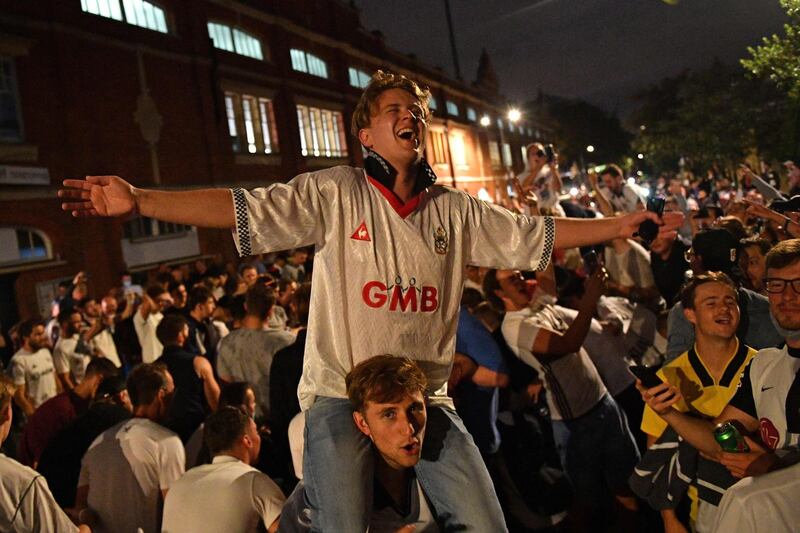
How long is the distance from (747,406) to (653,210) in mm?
1075

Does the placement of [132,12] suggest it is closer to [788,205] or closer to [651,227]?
[788,205]

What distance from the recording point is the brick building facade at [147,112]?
1680 cm

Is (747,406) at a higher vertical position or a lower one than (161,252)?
lower

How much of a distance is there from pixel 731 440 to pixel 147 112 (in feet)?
66.8

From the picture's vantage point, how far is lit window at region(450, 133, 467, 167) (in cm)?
4784

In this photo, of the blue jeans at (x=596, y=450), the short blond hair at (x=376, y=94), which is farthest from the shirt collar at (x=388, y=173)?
the blue jeans at (x=596, y=450)

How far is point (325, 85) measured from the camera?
31.2 metres

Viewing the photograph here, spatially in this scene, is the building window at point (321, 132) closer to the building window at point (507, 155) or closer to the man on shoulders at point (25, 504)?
the man on shoulders at point (25, 504)

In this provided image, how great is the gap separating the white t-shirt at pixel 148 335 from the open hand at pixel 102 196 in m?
6.55

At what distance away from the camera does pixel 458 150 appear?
49.3m

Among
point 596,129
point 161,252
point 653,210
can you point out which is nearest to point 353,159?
point 161,252

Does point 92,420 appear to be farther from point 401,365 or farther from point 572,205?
point 572,205

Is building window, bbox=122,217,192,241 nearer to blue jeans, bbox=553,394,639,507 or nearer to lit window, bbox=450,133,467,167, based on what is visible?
blue jeans, bbox=553,394,639,507

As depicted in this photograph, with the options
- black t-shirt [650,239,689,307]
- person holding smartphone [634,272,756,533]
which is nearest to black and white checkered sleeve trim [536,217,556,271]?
person holding smartphone [634,272,756,533]
